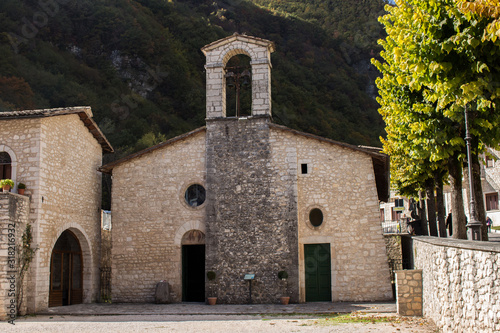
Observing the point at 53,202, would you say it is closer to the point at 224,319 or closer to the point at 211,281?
the point at 211,281

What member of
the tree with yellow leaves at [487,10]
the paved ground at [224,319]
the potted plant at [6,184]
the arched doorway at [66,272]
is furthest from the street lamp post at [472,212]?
the arched doorway at [66,272]

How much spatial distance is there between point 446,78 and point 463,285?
163 inches

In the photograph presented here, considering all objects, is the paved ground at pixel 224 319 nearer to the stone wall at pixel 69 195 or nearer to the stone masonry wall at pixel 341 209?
the stone masonry wall at pixel 341 209

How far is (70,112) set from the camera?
15.4m

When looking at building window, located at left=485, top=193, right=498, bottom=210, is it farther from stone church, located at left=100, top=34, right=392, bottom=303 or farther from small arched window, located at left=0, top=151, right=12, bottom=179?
small arched window, located at left=0, top=151, right=12, bottom=179

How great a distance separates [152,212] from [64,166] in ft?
10.8

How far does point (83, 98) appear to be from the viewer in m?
39.8

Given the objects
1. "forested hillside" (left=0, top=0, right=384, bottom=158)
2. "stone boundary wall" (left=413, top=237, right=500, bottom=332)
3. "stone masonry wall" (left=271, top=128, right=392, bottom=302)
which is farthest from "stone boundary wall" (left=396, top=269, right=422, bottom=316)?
"forested hillside" (left=0, top=0, right=384, bottom=158)

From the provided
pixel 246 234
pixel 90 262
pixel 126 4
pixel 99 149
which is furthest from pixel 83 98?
pixel 246 234

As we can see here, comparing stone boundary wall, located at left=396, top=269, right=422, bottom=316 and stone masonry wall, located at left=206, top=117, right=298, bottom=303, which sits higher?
stone masonry wall, located at left=206, top=117, right=298, bottom=303

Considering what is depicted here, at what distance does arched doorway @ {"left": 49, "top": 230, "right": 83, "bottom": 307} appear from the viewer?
15.5 m

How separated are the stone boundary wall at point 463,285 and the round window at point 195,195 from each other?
839 centimetres

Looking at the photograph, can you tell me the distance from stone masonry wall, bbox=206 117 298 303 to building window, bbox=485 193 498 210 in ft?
78.4

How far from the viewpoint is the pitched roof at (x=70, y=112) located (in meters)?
14.0
